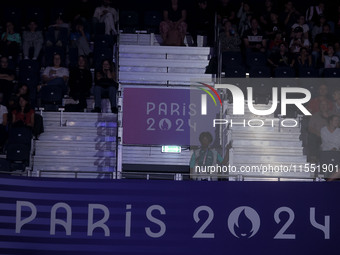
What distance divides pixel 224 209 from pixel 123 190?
3.44ft

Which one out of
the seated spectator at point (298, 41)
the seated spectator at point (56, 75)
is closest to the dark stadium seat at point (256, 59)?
the seated spectator at point (298, 41)

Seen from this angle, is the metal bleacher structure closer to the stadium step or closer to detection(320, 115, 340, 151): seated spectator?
the stadium step

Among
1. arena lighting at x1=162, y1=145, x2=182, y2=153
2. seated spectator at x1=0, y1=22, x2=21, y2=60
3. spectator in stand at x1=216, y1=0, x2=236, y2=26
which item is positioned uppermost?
spectator in stand at x1=216, y1=0, x2=236, y2=26

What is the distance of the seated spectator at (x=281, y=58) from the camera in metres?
14.4

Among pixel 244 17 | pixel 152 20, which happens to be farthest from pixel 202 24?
pixel 152 20

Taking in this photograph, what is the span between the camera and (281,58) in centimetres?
1447

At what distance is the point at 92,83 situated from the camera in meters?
13.9

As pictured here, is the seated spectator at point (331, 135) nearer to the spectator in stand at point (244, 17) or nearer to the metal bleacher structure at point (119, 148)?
the metal bleacher structure at point (119, 148)

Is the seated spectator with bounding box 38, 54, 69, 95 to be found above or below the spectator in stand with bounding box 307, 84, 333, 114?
above

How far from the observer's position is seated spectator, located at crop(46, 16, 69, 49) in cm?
1489

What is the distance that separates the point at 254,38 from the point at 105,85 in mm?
3901

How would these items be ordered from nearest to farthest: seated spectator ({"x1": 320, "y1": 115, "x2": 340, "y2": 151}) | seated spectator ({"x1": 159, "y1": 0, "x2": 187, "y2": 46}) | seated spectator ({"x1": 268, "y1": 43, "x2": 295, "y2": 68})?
1. seated spectator ({"x1": 320, "y1": 115, "x2": 340, "y2": 151})
2. seated spectator ({"x1": 268, "y1": 43, "x2": 295, "y2": 68})
3. seated spectator ({"x1": 159, "y1": 0, "x2": 187, "y2": 46})

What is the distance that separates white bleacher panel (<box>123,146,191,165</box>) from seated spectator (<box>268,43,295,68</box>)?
10.1ft

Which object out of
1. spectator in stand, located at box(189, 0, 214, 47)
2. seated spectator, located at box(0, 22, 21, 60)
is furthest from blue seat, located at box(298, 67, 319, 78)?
seated spectator, located at box(0, 22, 21, 60)
